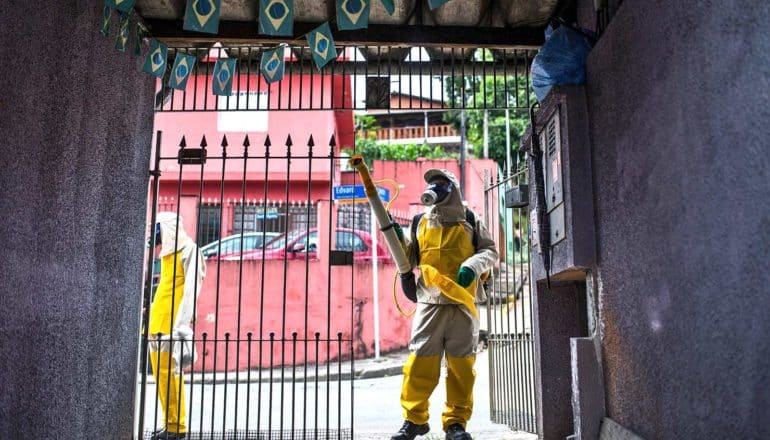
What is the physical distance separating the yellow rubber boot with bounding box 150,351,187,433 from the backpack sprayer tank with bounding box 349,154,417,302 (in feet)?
6.25

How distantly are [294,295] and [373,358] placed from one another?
1.65 meters

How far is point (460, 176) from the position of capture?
707 inches

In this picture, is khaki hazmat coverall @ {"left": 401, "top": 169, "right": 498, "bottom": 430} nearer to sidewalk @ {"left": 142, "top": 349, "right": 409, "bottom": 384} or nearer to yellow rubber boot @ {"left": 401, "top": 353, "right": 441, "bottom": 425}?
yellow rubber boot @ {"left": 401, "top": 353, "right": 441, "bottom": 425}

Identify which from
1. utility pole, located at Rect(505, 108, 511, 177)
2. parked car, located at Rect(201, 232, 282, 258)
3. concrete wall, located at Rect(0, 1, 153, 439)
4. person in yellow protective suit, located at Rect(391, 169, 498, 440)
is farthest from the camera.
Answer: parked car, located at Rect(201, 232, 282, 258)

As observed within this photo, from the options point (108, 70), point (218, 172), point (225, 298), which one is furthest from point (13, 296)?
point (218, 172)

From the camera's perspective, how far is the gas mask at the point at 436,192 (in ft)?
15.1

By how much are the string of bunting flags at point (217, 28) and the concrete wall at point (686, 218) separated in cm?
151

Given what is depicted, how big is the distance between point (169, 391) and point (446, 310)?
7.39ft

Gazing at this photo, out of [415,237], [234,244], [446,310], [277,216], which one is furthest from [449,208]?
[277,216]

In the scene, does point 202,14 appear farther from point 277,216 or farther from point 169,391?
point 277,216

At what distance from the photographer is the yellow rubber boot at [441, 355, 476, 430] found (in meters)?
4.45

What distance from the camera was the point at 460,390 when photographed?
14.6 ft

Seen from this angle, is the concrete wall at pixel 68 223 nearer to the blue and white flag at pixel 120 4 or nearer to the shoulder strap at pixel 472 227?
the blue and white flag at pixel 120 4

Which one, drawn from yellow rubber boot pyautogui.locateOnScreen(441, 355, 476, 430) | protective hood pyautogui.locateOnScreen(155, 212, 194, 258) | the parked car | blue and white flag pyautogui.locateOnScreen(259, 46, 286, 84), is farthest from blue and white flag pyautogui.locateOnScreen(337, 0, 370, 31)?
the parked car
